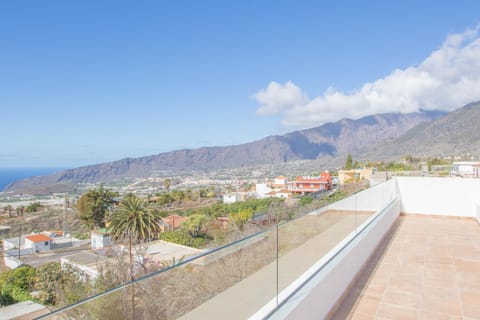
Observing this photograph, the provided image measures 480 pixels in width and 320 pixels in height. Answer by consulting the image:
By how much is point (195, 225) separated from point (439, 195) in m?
21.6

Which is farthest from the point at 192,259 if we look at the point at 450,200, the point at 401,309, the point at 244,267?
the point at 450,200

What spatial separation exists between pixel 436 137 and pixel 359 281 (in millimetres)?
62767

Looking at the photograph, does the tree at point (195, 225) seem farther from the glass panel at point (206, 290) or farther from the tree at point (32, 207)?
the tree at point (32, 207)

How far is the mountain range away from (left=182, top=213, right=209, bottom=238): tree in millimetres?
34208

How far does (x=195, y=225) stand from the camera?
87.8ft

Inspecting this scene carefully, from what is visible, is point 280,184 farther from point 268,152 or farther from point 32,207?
point 268,152

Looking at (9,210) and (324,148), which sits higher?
(324,148)

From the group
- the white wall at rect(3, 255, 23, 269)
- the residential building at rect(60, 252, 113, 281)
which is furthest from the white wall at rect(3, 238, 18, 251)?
the residential building at rect(60, 252, 113, 281)


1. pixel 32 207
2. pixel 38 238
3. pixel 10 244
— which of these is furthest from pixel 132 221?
pixel 32 207

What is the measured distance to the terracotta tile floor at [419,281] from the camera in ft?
8.80

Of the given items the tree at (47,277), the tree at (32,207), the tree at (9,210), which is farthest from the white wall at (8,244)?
the tree at (47,277)

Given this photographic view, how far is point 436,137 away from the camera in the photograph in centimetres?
5553

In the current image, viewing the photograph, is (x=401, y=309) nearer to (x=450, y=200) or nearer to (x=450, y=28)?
(x=450, y=200)

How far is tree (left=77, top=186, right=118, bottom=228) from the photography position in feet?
116
